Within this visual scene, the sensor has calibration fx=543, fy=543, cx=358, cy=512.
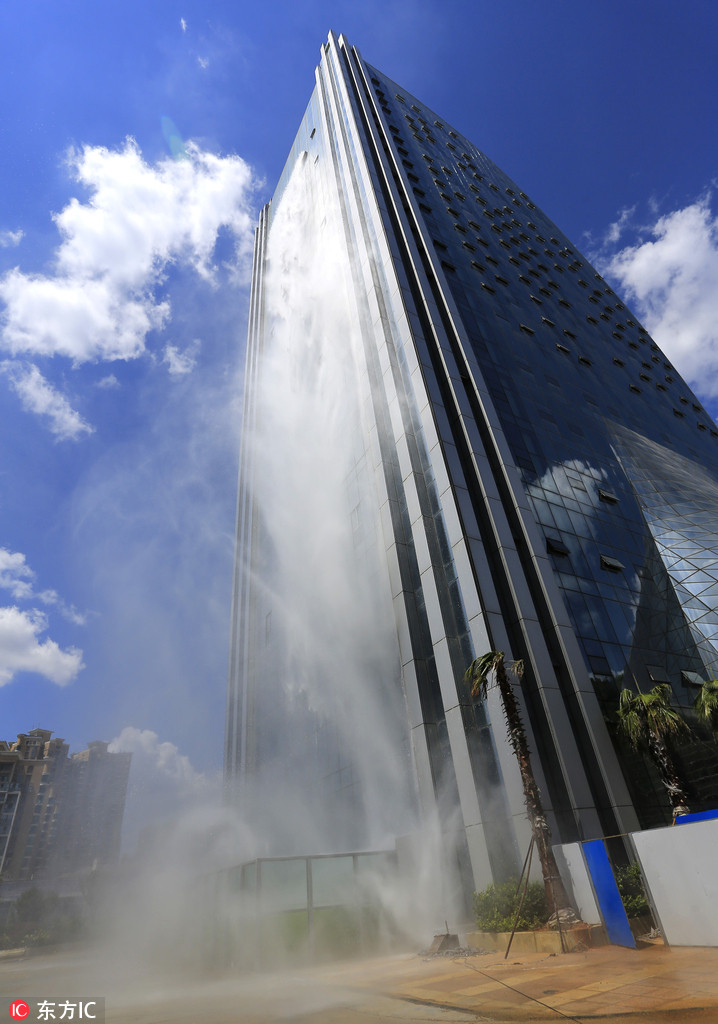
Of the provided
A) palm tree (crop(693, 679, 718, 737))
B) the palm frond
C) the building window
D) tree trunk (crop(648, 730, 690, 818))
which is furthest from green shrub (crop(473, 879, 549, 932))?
the building window

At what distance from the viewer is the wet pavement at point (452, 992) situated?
25.3 feet

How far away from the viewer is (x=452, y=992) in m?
9.95

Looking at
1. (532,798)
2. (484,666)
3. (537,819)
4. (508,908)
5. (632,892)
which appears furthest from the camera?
(484,666)

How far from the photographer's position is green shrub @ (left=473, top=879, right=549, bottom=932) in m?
15.7

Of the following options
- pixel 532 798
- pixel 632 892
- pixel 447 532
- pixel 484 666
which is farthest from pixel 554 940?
pixel 447 532

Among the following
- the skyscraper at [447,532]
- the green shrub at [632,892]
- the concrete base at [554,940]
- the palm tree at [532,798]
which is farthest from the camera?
the skyscraper at [447,532]

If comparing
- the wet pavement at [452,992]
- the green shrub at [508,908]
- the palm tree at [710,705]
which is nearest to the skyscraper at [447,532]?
the green shrub at [508,908]

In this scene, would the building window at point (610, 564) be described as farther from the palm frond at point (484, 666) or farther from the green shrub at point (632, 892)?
the green shrub at point (632, 892)

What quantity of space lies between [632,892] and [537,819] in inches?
114

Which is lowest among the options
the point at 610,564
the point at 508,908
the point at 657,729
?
the point at 508,908

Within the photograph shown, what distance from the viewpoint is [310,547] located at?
40875mm

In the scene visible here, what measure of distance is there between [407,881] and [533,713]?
822 centimetres

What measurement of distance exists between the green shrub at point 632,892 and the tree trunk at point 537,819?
148 cm

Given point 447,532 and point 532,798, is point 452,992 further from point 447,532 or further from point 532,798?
point 447,532
